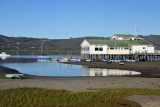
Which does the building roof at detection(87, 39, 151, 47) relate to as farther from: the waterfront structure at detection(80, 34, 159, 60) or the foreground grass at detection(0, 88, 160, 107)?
the foreground grass at detection(0, 88, 160, 107)

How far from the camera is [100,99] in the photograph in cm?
2264

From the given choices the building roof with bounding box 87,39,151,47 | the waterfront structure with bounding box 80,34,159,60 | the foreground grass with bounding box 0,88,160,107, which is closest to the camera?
the foreground grass with bounding box 0,88,160,107

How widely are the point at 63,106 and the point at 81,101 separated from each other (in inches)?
72.0

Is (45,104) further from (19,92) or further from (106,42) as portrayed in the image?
(106,42)

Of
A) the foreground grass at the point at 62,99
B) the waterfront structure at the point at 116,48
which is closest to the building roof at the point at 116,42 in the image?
the waterfront structure at the point at 116,48

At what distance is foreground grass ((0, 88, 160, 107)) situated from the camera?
69.5 ft

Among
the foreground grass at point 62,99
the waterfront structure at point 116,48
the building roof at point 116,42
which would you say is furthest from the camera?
the building roof at point 116,42

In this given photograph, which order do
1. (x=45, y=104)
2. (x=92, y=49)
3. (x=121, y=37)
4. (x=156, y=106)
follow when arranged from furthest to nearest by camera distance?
1. (x=121, y=37)
2. (x=92, y=49)
3. (x=45, y=104)
4. (x=156, y=106)

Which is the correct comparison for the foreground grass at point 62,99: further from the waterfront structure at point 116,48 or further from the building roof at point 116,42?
the building roof at point 116,42

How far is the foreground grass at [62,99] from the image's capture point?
69.5ft

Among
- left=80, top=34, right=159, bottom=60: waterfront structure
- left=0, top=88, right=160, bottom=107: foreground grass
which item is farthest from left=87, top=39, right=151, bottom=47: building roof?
left=0, top=88, right=160, bottom=107: foreground grass

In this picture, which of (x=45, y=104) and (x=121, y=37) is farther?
(x=121, y=37)

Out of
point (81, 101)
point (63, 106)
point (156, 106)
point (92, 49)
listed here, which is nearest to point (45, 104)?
point (63, 106)

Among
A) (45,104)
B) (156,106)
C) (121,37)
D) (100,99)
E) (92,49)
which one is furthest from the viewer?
(121,37)
